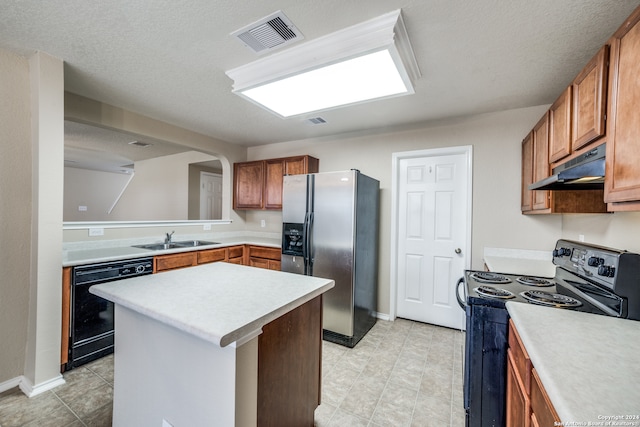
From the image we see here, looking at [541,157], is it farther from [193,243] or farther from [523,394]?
[193,243]

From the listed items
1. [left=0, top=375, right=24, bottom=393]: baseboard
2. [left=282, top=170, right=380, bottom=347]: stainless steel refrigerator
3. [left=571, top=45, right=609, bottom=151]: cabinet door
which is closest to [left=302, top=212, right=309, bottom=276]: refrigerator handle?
[left=282, top=170, right=380, bottom=347]: stainless steel refrigerator

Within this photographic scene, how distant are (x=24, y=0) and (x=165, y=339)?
1968 millimetres

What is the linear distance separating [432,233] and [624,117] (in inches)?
87.6

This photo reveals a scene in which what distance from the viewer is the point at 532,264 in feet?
8.03

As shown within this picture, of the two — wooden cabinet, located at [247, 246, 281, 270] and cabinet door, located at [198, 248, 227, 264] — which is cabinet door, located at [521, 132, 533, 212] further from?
cabinet door, located at [198, 248, 227, 264]

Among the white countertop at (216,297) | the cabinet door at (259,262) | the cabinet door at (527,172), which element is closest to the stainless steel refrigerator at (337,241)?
the cabinet door at (259,262)

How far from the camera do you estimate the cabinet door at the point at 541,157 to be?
6.55ft

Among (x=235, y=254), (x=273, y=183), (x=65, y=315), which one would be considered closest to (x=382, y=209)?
(x=273, y=183)

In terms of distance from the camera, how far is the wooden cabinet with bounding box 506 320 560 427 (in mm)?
826

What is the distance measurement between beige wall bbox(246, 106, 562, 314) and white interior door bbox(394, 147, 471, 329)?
112 millimetres

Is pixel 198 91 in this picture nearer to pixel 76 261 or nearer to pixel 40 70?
pixel 40 70

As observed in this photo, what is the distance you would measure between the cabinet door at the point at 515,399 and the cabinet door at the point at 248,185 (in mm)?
3561

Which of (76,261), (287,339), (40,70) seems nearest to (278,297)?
(287,339)

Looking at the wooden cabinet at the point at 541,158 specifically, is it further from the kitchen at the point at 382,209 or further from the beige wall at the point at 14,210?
the beige wall at the point at 14,210
